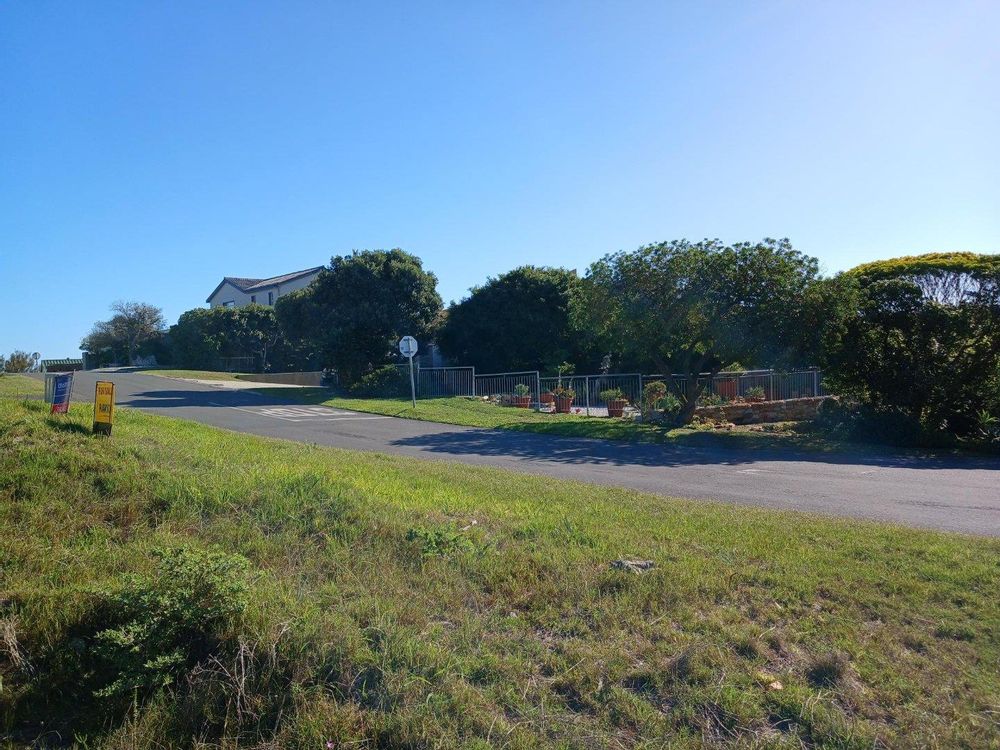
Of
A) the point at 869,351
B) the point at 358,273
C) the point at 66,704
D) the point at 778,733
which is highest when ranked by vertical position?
the point at 358,273

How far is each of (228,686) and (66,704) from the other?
41.8 inches

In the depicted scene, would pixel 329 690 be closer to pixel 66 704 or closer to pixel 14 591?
pixel 66 704

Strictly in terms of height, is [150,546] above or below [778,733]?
above

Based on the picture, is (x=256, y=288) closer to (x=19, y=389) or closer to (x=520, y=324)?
(x=520, y=324)

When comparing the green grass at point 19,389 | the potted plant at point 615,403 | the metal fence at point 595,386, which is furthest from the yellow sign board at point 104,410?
the metal fence at point 595,386

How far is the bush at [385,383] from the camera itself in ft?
101

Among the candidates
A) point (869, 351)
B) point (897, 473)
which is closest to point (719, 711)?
point (897, 473)

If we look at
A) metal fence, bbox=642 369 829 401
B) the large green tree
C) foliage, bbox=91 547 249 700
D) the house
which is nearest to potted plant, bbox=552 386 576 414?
metal fence, bbox=642 369 829 401

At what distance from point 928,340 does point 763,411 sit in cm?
610

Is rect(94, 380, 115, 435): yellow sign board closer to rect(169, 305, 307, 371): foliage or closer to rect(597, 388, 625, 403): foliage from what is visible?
rect(597, 388, 625, 403): foliage

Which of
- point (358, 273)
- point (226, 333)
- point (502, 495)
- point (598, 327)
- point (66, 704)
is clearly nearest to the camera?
point (66, 704)

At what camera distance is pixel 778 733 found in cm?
357

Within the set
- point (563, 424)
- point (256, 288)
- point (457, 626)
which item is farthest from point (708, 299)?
point (256, 288)

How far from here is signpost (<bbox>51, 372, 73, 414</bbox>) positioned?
9570 millimetres
